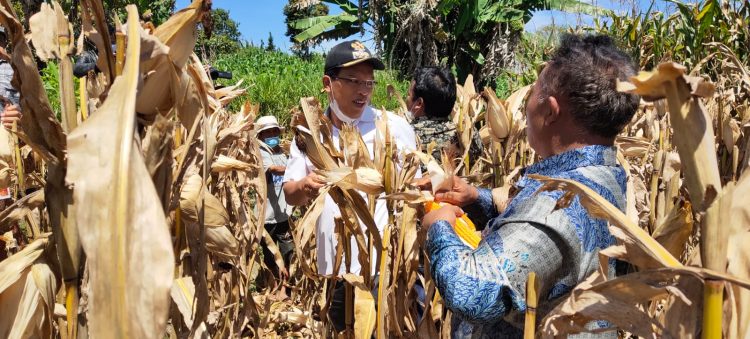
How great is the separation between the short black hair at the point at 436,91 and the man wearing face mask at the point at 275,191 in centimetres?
111

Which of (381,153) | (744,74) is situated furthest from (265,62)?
(381,153)

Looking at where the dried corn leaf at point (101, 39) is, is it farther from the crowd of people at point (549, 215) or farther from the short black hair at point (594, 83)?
the short black hair at point (594, 83)

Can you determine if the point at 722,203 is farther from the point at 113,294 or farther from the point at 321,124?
the point at 321,124

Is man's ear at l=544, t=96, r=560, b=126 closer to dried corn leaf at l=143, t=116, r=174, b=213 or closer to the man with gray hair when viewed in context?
the man with gray hair

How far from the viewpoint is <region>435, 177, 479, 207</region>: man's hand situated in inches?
52.6

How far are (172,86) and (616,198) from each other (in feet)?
2.96

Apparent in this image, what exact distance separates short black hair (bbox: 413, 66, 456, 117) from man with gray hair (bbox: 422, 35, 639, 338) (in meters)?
1.61

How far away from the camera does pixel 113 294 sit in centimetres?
50

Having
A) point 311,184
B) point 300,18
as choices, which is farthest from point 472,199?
point 300,18

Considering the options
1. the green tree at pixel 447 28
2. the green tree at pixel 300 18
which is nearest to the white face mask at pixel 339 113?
the green tree at pixel 447 28

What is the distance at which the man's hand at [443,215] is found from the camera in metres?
1.23

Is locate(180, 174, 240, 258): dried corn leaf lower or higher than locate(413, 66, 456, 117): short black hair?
lower

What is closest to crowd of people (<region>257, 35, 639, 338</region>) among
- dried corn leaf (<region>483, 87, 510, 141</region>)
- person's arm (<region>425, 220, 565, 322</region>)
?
person's arm (<region>425, 220, 565, 322</region>)

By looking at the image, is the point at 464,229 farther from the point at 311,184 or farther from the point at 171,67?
the point at 171,67
